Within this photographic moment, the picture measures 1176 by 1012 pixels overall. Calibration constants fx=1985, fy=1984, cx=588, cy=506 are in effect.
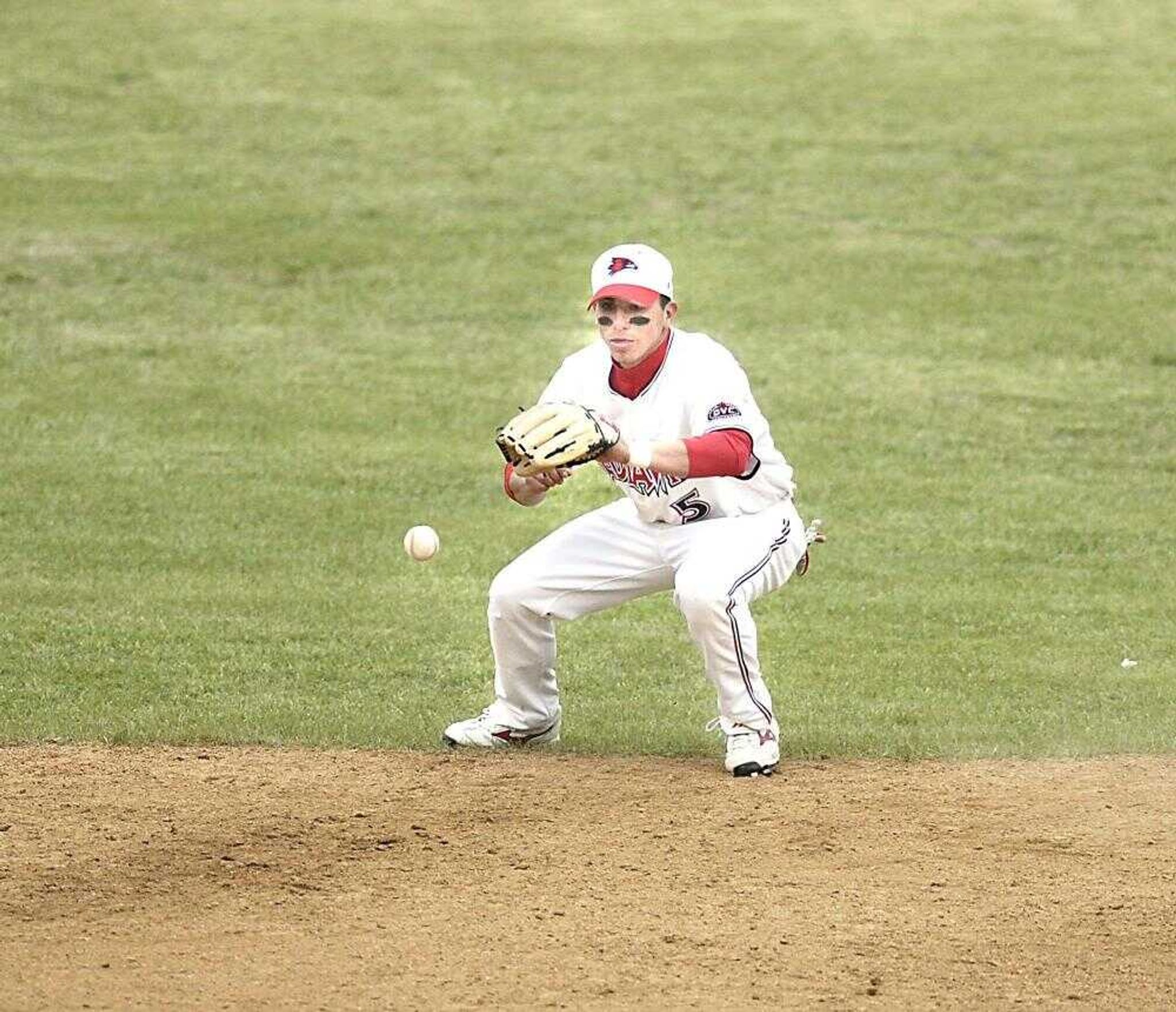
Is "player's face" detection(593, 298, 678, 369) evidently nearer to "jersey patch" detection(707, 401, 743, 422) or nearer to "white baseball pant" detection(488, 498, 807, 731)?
"jersey patch" detection(707, 401, 743, 422)

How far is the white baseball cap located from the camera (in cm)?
730

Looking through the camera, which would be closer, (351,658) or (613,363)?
(613,363)

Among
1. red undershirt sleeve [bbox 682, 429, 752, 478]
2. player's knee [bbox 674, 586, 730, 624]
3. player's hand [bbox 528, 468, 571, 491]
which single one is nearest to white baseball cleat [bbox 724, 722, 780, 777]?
player's knee [bbox 674, 586, 730, 624]

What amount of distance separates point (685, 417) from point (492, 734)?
152 centimetres

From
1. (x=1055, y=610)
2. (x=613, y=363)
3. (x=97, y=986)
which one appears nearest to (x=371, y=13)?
(x=1055, y=610)

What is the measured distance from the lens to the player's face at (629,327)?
7.36 meters

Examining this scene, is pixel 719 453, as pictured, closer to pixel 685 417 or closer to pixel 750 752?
pixel 685 417

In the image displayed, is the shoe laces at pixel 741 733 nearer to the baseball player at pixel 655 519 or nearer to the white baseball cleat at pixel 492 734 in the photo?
the baseball player at pixel 655 519

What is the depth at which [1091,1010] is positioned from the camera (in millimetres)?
5332

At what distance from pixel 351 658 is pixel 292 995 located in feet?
13.2

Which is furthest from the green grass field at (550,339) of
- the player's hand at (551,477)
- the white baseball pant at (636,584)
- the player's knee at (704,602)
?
the player's hand at (551,477)

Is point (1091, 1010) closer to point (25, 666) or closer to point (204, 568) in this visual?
point (25, 666)

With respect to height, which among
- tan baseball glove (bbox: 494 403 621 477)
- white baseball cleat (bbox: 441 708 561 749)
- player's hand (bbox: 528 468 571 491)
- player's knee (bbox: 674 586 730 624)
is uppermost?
tan baseball glove (bbox: 494 403 621 477)

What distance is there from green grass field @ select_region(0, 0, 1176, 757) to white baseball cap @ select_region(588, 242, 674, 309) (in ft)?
6.00
